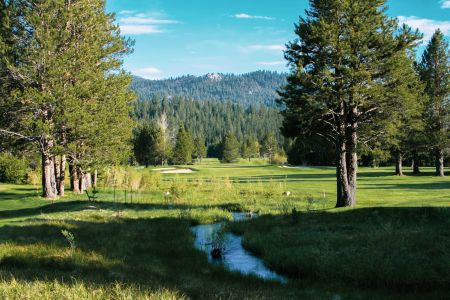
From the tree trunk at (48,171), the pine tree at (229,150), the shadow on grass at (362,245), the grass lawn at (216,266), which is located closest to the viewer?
the grass lawn at (216,266)

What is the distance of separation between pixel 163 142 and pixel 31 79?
205 ft

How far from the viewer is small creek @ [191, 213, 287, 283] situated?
38.5ft

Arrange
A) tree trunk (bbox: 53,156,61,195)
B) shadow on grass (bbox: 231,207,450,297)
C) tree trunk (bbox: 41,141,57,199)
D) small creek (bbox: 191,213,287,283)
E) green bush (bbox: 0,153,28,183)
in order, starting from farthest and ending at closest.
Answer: green bush (bbox: 0,153,28,183), tree trunk (bbox: 53,156,61,195), tree trunk (bbox: 41,141,57,199), small creek (bbox: 191,213,287,283), shadow on grass (bbox: 231,207,450,297)

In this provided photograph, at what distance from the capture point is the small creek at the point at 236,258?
38.5 feet

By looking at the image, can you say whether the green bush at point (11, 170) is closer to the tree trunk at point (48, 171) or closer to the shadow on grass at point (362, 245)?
the tree trunk at point (48, 171)

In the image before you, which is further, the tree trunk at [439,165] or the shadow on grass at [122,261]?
the tree trunk at [439,165]

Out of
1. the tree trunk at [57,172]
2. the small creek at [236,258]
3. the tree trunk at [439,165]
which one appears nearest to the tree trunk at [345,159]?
the small creek at [236,258]

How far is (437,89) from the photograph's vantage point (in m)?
48.7

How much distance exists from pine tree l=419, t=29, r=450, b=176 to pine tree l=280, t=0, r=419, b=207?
103ft

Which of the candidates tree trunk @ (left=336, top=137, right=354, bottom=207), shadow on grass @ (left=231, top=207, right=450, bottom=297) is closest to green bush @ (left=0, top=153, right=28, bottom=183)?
shadow on grass @ (left=231, top=207, right=450, bottom=297)

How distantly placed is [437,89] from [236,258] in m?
43.8

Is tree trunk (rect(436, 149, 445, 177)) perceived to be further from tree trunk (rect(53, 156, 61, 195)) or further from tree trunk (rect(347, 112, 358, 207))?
tree trunk (rect(53, 156, 61, 195))

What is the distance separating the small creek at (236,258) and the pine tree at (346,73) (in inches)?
271

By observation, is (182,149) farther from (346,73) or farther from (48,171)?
(346,73)
